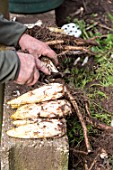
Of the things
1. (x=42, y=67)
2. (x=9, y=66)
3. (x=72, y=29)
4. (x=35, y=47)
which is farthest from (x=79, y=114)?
(x=72, y=29)

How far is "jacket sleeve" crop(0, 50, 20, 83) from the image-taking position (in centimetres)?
269

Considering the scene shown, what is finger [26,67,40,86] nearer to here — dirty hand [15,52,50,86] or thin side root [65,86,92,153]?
dirty hand [15,52,50,86]

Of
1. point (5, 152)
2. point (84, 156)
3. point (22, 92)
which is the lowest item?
point (84, 156)

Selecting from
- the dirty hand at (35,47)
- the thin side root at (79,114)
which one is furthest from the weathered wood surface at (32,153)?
the dirty hand at (35,47)

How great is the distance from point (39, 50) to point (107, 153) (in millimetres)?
870

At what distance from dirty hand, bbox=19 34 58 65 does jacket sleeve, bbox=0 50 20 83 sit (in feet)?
1.48

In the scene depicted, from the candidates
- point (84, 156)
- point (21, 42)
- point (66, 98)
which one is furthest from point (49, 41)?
point (84, 156)

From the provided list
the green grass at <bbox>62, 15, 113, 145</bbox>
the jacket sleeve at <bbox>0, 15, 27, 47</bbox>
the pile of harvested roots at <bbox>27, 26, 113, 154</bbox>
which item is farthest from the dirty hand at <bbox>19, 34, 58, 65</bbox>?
the green grass at <bbox>62, 15, 113, 145</bbox>

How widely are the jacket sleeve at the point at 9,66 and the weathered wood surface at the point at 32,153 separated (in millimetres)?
363

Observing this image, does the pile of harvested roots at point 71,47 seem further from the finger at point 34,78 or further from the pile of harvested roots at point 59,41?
the finger at point 34,78

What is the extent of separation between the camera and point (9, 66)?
8.82 ft

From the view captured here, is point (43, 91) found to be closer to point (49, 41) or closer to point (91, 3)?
point (49, 41)

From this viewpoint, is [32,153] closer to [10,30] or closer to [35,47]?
[35,47]

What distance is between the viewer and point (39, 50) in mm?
3184
